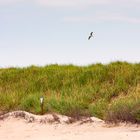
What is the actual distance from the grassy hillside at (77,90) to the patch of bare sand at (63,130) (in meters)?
0.35

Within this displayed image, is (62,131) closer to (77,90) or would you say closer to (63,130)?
(63,130)

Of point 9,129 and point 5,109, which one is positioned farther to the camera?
point 5,109

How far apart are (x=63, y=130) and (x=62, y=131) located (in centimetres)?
10

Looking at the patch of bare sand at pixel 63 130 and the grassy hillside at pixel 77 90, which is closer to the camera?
the patch of bare sand at pixel 63 130

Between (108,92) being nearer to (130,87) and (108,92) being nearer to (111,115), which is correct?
(130,87)

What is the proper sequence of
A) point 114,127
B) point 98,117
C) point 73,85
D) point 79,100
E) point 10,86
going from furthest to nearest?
point 10,86 < point 73,85 < point 79,100 < point 98,117 < point 114,127

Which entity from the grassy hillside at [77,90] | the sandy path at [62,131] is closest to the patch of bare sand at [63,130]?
the sandy path at [62,131]

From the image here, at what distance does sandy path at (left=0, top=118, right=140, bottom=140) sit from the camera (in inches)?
356

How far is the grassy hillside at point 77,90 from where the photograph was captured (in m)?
11.5

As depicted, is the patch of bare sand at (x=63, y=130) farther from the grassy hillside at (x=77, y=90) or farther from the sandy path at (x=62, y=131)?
the grassy hillside at (x=77, y=90)

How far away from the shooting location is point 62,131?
10.7 metres

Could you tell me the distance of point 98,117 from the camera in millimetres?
11359

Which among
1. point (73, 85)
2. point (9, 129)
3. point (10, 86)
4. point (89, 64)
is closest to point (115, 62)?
point (89, 64)

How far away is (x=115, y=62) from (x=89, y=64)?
0.91m
